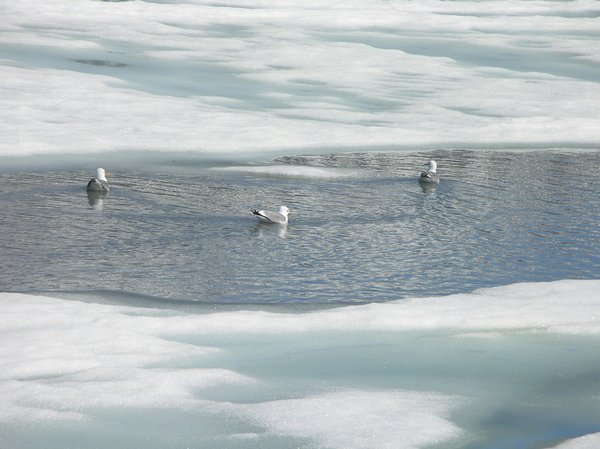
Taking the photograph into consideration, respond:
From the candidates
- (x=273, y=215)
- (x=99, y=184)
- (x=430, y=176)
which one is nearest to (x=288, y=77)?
(x=430, y=176)

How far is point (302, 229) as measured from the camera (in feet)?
32.7

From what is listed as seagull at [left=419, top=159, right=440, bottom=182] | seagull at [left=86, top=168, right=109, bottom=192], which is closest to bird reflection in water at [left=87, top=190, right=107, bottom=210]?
seagull at [left=86, top=168, right=109, bottom=192]

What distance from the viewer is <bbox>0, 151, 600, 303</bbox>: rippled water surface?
8.27 m

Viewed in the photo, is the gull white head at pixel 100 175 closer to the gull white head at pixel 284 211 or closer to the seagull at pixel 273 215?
the seagull at pixel 273 215

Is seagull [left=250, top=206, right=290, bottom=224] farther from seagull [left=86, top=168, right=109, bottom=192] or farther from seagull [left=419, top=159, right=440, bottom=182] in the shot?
seagull [left=419, top=159, right=440, bottom=182]

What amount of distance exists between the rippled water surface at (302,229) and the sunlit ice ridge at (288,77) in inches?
50.8

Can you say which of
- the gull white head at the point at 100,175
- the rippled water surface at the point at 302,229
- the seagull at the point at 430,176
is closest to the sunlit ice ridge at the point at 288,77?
the rippled water surface at the point at 302,229

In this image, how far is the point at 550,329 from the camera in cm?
691

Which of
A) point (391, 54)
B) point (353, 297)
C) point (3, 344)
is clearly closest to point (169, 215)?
point (353, 297)

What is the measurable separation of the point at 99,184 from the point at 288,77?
8.33m

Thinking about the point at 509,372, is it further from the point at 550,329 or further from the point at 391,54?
the point at 391,54

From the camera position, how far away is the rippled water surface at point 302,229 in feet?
27.1

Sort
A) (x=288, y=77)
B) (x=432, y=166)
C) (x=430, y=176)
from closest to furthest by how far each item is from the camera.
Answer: (x=430, y=176)
(x=432, y=166)
(x=288, y=77)

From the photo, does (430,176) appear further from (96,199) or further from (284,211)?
(96,199)
